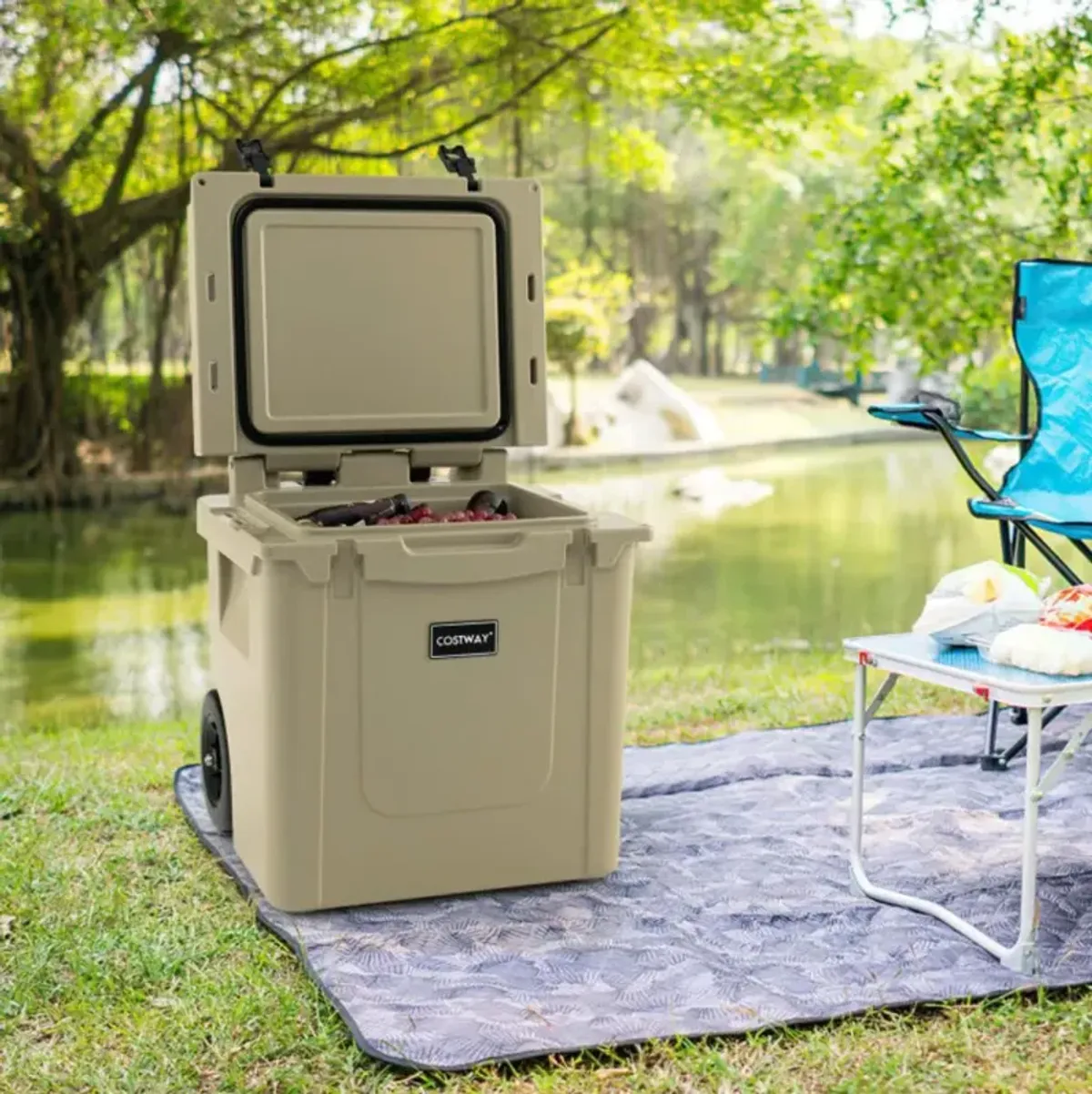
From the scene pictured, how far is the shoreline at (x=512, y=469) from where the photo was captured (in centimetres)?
530

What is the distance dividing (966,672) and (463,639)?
807 millimetres

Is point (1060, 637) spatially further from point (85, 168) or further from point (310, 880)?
point (85, 168)

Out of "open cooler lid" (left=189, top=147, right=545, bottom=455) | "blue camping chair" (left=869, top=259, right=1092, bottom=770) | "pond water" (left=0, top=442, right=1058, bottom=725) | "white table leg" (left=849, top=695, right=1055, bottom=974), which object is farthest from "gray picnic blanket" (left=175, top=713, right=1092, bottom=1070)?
"pond water" (left=0, top=442, right=1058, bottom=725)

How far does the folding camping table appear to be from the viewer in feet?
7.52

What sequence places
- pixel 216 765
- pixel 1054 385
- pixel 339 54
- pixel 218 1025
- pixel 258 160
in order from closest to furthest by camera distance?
pixel 218 1025
pixel 258 160
pixel 216 765
pixel 1054 385
pixel 339 54

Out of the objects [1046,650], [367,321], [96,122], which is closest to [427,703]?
[367,321]

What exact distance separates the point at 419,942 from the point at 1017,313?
2.20 meters

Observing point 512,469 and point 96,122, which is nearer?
point 96,122

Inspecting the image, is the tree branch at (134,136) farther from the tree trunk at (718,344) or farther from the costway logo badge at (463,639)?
the costway logo badge at (463,639)

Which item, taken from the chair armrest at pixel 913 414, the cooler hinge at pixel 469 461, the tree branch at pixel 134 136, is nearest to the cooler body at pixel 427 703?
the cooler hinge at pixel 469 461

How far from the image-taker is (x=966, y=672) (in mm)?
2375

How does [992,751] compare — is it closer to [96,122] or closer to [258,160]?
[258,160]

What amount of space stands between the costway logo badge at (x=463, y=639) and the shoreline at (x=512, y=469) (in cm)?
290

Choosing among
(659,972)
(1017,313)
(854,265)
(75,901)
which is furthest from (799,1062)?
(854,265)
